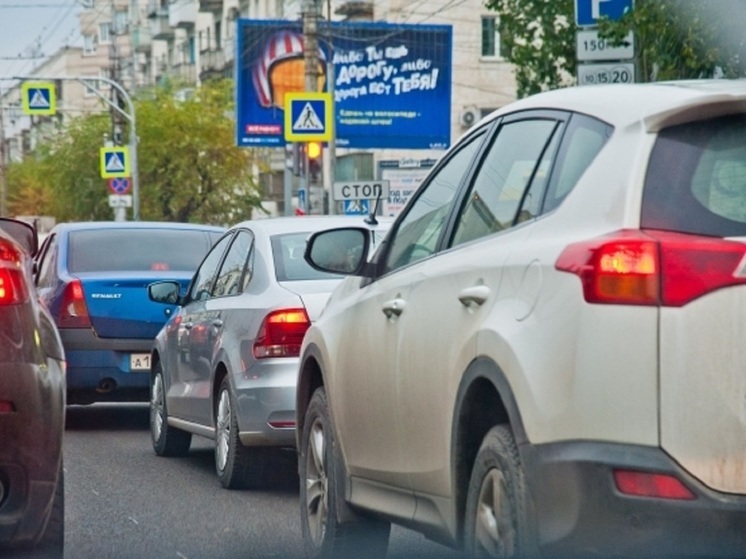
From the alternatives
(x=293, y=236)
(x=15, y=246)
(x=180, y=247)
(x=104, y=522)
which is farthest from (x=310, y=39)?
(x=15, y=246)

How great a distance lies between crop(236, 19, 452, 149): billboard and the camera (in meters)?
49.7

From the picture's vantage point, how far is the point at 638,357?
453cm

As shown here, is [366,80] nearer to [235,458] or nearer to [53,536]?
[235,458]

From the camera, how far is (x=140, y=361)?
587 inches

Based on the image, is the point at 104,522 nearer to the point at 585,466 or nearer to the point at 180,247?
the point at 585,466

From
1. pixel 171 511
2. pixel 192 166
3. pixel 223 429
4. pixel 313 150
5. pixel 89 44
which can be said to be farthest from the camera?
pixel 89 44

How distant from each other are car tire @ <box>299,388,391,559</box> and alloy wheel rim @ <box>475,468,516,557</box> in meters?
1.80

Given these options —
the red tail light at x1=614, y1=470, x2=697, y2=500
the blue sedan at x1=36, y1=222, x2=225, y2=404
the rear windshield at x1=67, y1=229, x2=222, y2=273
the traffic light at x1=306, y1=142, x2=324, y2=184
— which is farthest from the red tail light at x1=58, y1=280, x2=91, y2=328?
the traffic light at x1=306, y1=142, x2=324, y2=184

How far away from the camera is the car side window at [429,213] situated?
6.29m

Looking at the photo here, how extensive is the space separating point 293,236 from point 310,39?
21606 millimetres

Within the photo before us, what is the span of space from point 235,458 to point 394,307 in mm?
4396

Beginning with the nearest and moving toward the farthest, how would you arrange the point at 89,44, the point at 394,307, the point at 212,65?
the point at 394,307
the point at 212,65
the point at 89,44

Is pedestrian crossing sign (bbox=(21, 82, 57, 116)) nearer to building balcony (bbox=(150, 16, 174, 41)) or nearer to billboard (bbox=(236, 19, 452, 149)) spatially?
billboard (bbox=(236, 19, 452, 149))

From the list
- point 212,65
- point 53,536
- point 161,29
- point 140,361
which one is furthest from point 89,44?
point 53,536
